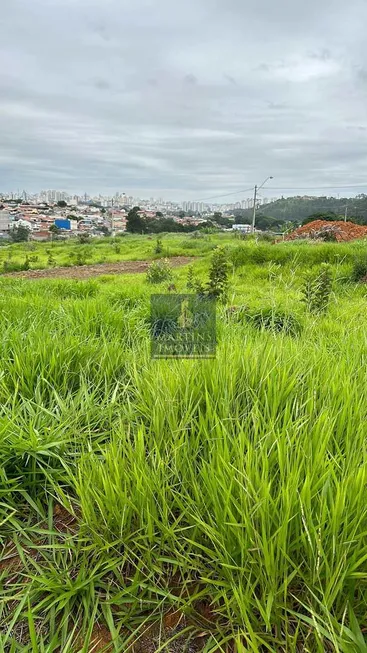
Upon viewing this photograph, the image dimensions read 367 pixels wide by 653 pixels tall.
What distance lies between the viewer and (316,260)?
8.01 metres


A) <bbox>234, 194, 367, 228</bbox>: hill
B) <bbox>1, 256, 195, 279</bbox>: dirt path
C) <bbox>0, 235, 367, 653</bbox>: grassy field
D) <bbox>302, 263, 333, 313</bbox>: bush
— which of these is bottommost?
<bbox>1, 256, 195, 279</bbox>: dirt path

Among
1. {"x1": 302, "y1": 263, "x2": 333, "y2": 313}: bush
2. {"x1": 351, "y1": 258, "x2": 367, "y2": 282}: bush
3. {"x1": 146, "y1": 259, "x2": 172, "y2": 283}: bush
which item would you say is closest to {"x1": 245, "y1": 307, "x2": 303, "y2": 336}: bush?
{"x1": 302, "y1": 263, "x2": 333, "y2": 313}: bush

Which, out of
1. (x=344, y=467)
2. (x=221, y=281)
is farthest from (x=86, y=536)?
(x=221, y=281)

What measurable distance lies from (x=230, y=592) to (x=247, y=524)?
0.21 meters

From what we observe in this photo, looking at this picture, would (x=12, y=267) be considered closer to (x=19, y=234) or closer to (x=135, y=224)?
(x=19, y=234)

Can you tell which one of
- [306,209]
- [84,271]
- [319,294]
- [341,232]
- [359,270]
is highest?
[306,209]

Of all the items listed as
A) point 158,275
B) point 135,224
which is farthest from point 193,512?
point 135,224

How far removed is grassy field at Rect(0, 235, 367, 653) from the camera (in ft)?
3.21

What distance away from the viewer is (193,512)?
1196 millimetres

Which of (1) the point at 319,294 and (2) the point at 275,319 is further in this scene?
(1) the point at 319,294

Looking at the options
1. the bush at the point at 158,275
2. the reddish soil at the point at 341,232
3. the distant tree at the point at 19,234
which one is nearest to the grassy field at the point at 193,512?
the bush at the point at 158,275

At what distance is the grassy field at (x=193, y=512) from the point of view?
98cm

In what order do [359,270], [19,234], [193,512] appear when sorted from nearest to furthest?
[193,512] → [359,270] → [19,234]

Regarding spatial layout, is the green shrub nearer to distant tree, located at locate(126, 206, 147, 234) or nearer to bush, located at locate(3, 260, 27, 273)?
bush, located at locate(3, 260, 27, 273)
